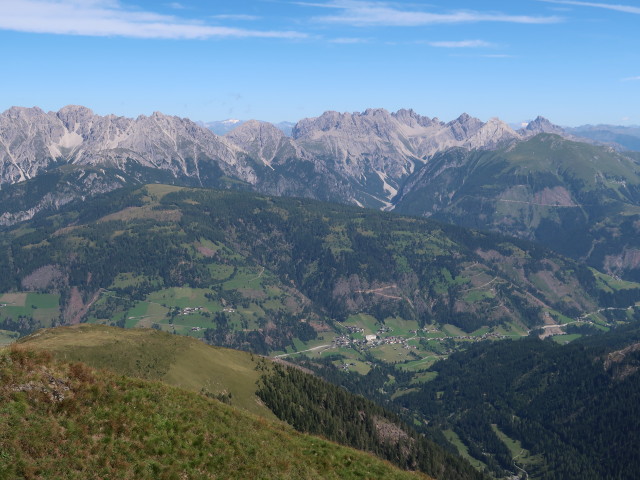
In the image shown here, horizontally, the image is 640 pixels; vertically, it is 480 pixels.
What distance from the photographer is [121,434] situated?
198ft

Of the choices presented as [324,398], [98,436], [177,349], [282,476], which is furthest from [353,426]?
[98,436]

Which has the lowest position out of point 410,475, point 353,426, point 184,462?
point 353,426

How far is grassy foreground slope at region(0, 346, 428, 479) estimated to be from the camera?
5444 cm

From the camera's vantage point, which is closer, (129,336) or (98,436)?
(98,436)

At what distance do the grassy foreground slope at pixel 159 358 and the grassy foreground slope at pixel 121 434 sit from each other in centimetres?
7059

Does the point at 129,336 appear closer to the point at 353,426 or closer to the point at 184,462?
the point at 353,426

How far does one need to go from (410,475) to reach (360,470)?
11580 mm

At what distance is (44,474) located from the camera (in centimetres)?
5191

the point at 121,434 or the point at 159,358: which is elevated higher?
the point at 121,434

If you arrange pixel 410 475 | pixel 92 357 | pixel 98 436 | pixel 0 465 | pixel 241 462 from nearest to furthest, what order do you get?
pixel 0 465 → pixel 98 436 → pixel 241 462 → pixel 410 475 → pixel 92 357

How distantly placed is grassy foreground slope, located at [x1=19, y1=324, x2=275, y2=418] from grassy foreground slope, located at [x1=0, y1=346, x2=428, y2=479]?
70.6 metres

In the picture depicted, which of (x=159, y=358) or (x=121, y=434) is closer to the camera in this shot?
(x=121, y=434)

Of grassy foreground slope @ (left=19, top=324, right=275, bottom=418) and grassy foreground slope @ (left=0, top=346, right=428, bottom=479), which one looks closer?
grassy foreground slope @ (left=0, top=346, right=428, bottom=479)

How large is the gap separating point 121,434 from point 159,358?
103 metres
